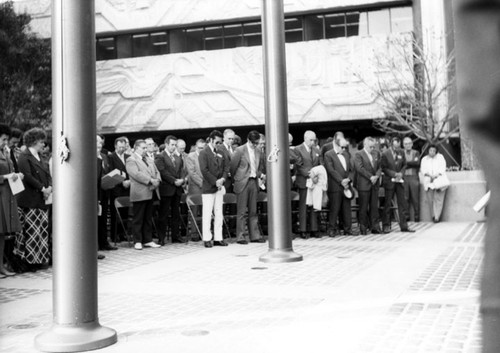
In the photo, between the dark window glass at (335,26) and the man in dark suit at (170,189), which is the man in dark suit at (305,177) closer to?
the man in dark suit at (170,189)

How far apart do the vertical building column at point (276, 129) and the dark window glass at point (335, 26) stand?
2285cm

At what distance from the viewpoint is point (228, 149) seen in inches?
512

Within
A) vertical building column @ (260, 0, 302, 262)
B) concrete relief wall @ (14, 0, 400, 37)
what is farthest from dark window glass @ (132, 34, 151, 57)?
vertical building column @ (260, 0, 302, 262)

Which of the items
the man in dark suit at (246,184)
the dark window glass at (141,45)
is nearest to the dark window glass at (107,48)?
the dark window glass at (141,45)

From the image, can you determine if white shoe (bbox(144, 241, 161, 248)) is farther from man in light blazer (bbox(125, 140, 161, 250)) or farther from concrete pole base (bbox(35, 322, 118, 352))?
concrete pole base (bbox(35, 322, 118, 352))

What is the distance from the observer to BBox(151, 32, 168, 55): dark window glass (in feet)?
111

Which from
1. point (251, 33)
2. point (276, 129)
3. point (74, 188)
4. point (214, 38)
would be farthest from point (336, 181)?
point (214, 38)

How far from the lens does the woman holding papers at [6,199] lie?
8492 millimetres

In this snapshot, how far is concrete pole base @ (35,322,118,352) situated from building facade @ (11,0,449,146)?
24811 mm

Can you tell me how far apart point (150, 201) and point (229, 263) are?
10.7 feet

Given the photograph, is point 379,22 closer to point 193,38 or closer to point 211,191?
point 193,38

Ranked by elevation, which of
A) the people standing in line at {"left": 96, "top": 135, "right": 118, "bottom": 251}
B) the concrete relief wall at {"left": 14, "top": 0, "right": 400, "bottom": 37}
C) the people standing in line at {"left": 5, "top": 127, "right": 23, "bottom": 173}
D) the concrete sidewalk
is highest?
the concrete relief wall at {"left": 14, "top": 0, "right": 400, "bottom": 37}

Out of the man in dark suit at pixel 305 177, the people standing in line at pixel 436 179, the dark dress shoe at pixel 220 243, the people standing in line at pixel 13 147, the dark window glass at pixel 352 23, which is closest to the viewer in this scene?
the people standing in line at pixel 13 147

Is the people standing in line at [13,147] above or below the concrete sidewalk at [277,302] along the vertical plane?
above
